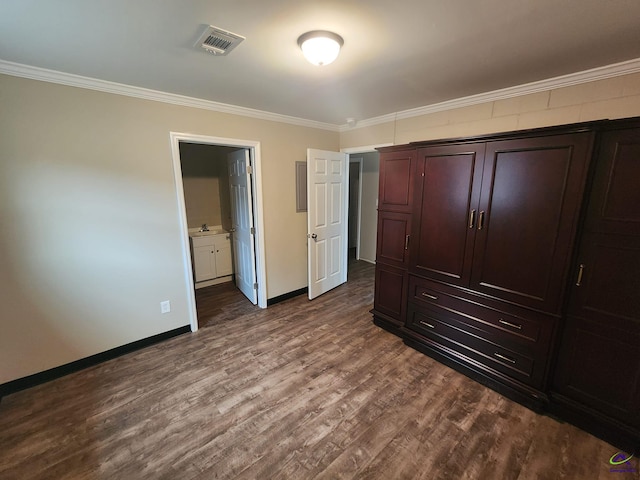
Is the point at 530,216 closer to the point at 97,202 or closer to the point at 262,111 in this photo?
the point at 262,111

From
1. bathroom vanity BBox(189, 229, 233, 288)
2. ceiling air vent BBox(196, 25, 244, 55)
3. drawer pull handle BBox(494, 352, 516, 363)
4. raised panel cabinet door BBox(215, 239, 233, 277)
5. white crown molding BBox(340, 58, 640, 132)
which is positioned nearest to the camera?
ceiling air vent BBox(196, 25, 244, 55)

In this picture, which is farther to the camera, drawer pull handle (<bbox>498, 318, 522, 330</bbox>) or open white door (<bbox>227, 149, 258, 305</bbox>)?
open white door (<bbox>227, 149, 258, 305</bbox>)

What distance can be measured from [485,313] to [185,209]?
10.3ft

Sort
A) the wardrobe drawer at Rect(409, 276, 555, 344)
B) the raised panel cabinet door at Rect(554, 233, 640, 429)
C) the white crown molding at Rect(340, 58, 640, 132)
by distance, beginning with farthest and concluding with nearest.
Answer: the wardrobe drawer at Rect(409, 276, 555, 344)
the white crown molding at Rect(340, 58, 640, 132)
the raised panel cabinet door at Rect(554, 233, 640, 429)

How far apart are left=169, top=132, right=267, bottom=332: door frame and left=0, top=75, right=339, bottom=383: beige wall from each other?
2.1 inches

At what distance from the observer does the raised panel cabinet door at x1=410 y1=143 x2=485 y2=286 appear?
209cm

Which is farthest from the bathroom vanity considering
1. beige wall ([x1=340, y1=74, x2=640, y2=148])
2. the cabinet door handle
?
the cabinet door handle

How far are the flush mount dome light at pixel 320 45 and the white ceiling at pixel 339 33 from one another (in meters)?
0.04

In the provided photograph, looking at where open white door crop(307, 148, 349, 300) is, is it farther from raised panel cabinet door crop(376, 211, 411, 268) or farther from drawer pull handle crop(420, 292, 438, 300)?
drawer pull handle crop(420, 292, 438, 300)

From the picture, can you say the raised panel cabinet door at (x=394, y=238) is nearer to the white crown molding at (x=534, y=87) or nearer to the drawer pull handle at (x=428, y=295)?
the drawer pull handle at (x=428, y=295)

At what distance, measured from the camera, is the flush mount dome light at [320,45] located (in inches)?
57.1

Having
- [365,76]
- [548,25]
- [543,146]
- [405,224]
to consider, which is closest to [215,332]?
[405,224]

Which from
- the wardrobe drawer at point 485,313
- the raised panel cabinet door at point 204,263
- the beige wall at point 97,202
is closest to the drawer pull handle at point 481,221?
the wardrobe drawer at point 485,313

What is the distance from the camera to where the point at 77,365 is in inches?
90.3
